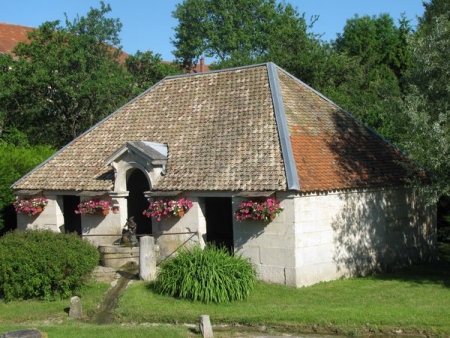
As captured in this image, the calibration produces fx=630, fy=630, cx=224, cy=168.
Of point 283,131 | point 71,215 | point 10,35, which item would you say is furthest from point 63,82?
point 10,35

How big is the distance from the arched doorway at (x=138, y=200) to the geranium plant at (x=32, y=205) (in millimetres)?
2660

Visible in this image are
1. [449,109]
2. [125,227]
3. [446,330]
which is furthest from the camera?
[125,227]

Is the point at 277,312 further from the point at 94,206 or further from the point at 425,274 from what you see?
the point at 94,206

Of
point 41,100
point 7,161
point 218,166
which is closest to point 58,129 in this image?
point 41,100

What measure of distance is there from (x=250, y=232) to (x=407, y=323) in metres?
5.20

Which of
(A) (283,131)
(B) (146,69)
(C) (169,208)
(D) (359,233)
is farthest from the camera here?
(B) (146,69)

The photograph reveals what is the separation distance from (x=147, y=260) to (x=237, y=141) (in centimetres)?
421

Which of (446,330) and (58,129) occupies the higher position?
(58,129)

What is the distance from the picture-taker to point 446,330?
1188 cm

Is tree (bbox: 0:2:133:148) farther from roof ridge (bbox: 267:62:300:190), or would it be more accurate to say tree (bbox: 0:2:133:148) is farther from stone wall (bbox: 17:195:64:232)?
roof ridge (bbox: 267:62:300:190)

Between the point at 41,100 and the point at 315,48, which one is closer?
the point at 41,100

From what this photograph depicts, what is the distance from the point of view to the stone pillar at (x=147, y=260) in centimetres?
1592

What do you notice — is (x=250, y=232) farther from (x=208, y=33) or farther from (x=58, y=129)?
(x=208, y=33)

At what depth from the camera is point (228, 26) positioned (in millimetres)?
44562
